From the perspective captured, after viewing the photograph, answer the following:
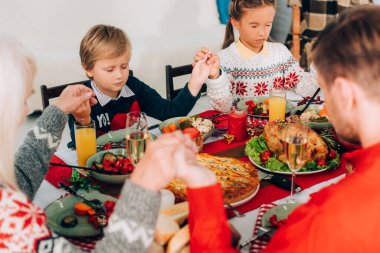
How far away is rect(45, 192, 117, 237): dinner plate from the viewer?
4.51 ft

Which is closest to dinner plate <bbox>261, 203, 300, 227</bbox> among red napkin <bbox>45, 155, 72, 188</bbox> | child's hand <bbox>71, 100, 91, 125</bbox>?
red napkin <bbox>45, 155, 72, 188</bbox>

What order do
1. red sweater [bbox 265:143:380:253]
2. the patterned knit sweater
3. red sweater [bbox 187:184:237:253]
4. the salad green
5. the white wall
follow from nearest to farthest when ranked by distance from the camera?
red sweater [bbox 265:143:380:253]
red sweater [bbox 187:184:237:253]
the salad green
the patterned knit sweater
the white wall

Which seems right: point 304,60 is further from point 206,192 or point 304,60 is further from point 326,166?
point 206,192

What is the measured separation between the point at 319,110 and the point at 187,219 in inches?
46.7

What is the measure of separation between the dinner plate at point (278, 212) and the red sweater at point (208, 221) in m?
0.23

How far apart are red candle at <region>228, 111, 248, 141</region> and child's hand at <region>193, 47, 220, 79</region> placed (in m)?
0.48

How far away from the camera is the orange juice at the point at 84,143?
1.88m

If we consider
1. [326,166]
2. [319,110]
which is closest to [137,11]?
[319,110]

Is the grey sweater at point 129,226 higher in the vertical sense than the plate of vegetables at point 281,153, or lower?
higher

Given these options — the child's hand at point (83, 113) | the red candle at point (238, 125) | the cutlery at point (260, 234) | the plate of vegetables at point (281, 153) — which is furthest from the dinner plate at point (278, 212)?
the child's hand at point (83, 113)

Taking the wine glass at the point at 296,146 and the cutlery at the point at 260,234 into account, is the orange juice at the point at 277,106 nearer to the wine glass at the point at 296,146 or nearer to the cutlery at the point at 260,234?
the wine glass at the point at 296,146

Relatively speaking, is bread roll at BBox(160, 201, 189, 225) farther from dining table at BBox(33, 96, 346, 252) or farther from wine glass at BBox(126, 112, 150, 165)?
wine glass at BBox(126, 112, 150, 165)

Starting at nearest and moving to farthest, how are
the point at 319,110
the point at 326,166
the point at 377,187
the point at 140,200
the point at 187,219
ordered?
the point at 377,187 < the point at 140,200 < the point at 187,219 < the point at 326,166 < the point at 319,110

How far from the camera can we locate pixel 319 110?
2.31m
